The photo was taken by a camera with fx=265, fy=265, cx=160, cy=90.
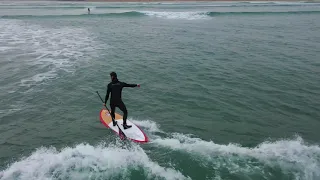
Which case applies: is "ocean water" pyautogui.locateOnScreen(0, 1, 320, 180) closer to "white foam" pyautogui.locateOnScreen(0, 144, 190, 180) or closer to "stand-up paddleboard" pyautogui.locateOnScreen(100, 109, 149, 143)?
"white foam" pyautogui.locateOnScreen(0, 144, 190, 180)

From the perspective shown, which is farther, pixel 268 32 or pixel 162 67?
pixel 268 32

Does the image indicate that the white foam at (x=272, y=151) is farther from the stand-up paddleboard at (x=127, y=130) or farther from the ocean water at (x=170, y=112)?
the stand-up paddleboard at (x=127, y=130)

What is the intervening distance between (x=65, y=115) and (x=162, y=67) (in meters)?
9.21

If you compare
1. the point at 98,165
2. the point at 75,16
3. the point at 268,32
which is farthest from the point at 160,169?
the point at 75,16

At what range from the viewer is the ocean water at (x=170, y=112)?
9578 mm

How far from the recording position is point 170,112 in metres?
13.6

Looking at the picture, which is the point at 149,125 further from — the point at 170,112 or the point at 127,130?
the point at 170,112

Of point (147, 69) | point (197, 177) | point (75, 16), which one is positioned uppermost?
point (75, 16)

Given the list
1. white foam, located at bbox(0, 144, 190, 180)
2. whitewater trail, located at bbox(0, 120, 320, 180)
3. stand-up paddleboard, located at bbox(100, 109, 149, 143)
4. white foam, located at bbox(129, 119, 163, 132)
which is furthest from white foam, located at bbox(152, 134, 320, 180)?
white foam, located at bbox(0, 144, 190, 180)

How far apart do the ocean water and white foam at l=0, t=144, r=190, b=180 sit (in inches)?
1.5

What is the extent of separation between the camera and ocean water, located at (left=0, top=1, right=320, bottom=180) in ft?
31.4

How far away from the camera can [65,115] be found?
13391 millimetres

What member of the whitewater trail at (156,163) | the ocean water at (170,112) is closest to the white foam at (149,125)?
the ocean water at (170,112)

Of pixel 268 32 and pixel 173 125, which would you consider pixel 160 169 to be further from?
pixel 268 32
